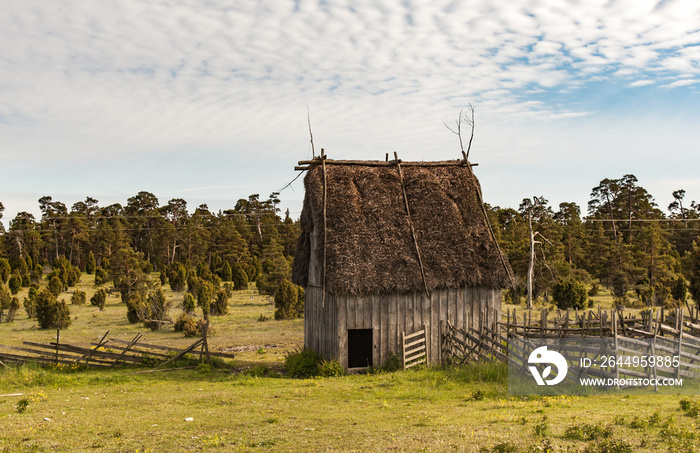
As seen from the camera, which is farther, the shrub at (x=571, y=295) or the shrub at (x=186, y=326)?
the shrub at (x=571, y=295)

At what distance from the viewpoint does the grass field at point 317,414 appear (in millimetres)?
8750

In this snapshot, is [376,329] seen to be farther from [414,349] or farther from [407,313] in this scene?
[414,349]

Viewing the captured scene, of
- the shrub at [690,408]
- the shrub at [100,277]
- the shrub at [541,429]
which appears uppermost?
the shrub at [100,277]

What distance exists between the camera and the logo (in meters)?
12.9

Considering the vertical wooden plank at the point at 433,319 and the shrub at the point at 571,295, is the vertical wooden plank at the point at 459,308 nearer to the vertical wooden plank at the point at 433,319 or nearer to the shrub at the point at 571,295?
the vertical wooden plank at the point at 433,319

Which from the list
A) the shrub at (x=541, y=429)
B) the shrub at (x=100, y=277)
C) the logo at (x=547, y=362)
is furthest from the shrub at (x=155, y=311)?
the shrub at (x=541, y=429)

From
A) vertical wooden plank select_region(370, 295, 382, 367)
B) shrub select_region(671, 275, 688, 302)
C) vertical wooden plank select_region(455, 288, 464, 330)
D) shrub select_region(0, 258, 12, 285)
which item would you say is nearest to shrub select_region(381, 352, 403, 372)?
vertical wooden plank select_region(370, 295, 382, 367)

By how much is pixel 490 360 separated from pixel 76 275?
145ft

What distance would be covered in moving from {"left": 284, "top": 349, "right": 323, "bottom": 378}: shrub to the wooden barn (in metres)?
0.40

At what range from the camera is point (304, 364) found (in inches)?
673

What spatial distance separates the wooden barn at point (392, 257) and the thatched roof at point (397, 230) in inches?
1.3

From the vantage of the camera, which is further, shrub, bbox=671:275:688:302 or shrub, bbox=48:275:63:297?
shrub, bbox=48:275:63:297

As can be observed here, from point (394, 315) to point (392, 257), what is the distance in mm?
1753

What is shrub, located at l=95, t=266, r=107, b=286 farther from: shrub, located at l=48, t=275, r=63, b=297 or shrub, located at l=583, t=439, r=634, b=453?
shrub, located at l=583, t=439, r=634, b=453
